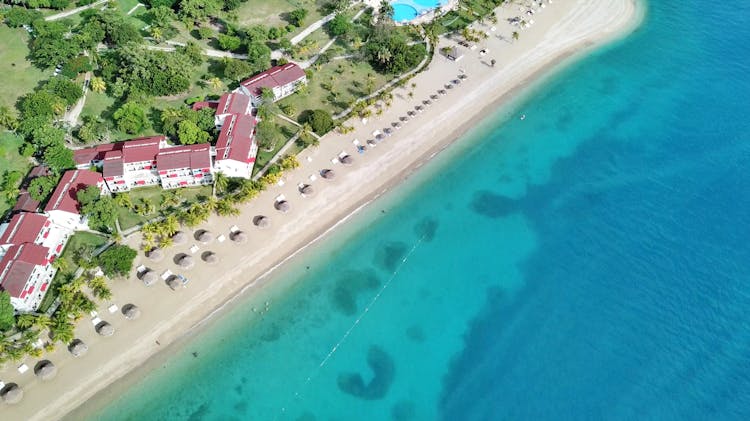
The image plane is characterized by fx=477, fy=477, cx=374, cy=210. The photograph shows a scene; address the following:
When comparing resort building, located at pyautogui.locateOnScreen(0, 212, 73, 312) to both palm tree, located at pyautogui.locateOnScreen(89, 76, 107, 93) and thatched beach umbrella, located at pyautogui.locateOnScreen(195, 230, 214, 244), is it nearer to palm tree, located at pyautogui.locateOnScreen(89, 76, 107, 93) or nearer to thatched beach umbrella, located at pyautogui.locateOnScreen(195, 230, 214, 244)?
thatched beach umbrella, located at pyautogui.locateOnScreen(195, 230, 214, 244)

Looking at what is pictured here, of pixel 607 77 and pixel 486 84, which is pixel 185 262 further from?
pixel 607 77

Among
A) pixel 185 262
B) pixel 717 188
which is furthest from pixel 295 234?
pixel 717 188

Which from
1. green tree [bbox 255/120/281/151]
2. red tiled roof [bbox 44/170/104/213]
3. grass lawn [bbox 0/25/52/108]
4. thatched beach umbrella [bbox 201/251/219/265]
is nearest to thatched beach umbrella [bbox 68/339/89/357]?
thatched beach umbrella [bbox 201/251/219/265]

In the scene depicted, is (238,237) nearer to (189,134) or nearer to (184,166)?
(184,166)

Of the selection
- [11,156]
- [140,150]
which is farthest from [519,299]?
[11,156]

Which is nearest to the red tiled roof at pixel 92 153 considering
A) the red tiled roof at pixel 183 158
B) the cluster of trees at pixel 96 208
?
the cluster of trees at pixel 96 208

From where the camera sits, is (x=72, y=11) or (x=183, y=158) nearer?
(x=183, y=158)

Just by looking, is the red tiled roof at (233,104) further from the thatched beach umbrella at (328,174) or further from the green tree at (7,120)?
the green tree at (7,120)
